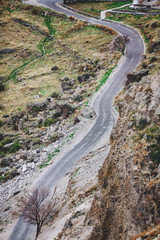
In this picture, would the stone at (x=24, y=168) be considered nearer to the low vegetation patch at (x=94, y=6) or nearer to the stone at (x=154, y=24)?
the stone at (x=154, y=24)

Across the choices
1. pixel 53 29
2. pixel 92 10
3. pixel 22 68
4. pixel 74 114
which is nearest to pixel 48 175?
pixel 74 114

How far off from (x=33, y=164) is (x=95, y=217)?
68.1 ft

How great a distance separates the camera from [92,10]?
8925 cm

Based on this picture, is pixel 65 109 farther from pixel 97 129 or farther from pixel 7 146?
pixel 7 146

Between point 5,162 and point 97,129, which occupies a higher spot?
point 5,162

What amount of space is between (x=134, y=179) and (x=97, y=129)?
25.1 metres

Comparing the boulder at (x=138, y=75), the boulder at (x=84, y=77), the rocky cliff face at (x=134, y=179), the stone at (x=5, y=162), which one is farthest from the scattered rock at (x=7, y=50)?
the rocky cliff face at (x=134, y=179)

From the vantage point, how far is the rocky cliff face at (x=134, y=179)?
9164 millimetres

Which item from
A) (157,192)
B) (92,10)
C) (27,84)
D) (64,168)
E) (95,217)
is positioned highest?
(92,10)

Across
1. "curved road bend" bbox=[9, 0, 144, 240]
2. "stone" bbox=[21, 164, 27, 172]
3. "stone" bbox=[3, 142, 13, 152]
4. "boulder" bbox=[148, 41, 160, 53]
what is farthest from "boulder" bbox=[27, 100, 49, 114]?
"boulder" bbox=[148, 41, 160, 53]

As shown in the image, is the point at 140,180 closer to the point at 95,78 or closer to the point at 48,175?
the point at 48,175

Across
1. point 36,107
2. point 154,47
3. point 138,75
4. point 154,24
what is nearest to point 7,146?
point 36,107

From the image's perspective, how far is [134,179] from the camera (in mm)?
10195

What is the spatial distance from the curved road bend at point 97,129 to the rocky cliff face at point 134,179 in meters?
13.8
